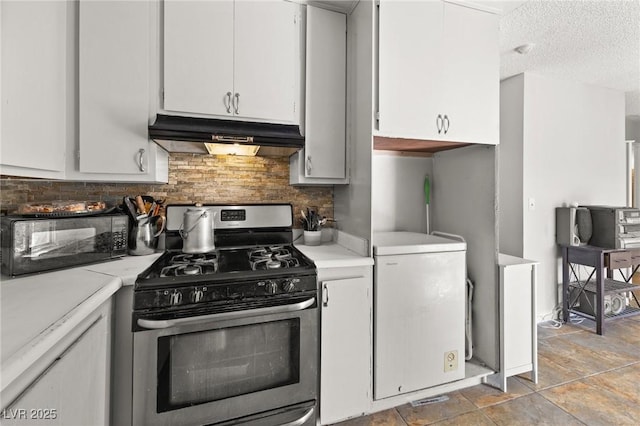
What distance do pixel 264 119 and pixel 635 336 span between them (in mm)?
3878

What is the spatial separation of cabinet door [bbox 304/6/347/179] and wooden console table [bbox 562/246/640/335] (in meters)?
2.66

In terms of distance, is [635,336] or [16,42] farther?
[635,336]

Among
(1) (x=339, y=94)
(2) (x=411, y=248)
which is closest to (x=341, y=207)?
(2) (x=411, y=248)

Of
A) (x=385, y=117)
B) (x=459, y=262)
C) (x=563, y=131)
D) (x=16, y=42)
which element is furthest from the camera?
(x=563, y=131)

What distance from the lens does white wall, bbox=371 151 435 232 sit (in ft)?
7.91

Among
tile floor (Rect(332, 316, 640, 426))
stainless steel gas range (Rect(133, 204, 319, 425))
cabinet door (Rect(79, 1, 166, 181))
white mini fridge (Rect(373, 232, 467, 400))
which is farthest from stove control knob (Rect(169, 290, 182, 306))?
tile floor (Rect(332, 316, 640, 426))

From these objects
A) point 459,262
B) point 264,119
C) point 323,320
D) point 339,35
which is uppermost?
point 339,35

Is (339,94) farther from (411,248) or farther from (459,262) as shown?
(459,262)

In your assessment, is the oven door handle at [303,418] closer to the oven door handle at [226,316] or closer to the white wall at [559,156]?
the oven door handle at [226,316]

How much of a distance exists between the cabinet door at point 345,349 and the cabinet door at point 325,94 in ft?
2.60

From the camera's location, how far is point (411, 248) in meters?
1.72

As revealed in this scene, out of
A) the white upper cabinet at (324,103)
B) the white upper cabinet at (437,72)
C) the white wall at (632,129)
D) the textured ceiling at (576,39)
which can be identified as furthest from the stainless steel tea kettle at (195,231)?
the white wall at (632,129)

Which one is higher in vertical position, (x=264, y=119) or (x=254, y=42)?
(x=254, y=42)

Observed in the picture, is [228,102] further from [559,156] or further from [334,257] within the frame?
[559,156]
